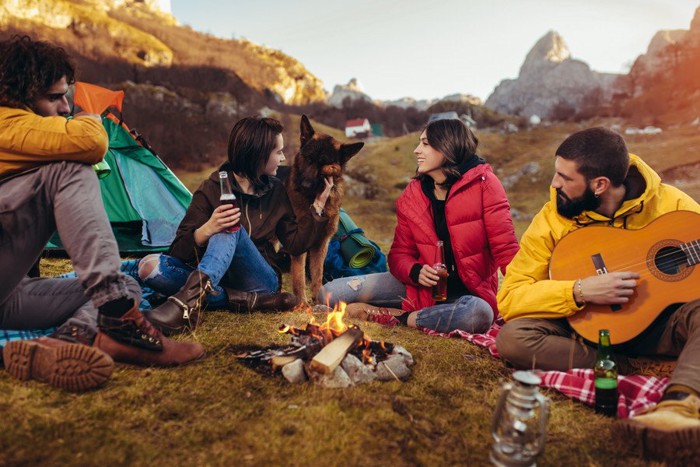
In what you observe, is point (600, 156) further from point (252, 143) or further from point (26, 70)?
point (26, 70)

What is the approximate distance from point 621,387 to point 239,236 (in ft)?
9.10

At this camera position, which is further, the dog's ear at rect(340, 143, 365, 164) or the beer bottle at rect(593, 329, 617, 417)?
the dog's ear at rect(340, 143, 365, 164)

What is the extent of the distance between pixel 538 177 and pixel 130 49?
97.9 ft

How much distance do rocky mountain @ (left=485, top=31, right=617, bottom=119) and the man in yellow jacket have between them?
2778 inches

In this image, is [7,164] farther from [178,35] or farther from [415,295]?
[178,35]

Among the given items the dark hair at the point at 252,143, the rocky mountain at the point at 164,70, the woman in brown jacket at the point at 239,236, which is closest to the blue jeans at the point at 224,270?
the woman in brown jacket at the point at 239,236

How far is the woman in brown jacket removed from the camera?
3.43 metres

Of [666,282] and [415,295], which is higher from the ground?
[666,282]

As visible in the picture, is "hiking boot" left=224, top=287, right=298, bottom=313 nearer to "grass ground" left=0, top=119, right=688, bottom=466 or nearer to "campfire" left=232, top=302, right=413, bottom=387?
"grass ground" left=0, top=119, right=688, bottom=466

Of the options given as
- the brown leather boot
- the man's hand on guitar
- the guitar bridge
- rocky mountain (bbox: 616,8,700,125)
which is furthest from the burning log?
rocky mountain (bbox: 616,8,700,125)

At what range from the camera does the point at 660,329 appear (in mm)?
2648

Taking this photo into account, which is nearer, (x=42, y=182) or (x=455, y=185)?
(x=42, y=182)

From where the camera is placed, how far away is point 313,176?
4.52 metres

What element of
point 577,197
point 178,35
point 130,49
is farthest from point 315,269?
point 178,35
